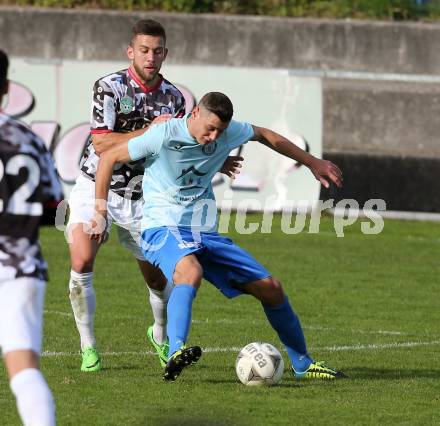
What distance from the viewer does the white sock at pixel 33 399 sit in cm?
515

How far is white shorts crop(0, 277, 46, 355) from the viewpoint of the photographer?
5.34 meters

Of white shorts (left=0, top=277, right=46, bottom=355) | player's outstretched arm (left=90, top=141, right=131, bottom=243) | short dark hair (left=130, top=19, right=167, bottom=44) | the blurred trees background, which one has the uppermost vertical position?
the blurred trees background

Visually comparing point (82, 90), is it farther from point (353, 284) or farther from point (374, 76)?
point (353, 284)

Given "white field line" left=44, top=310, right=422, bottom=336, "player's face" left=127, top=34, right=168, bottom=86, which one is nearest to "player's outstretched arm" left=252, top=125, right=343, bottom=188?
"player's face" left=127, top=34, right=168, bottom=86

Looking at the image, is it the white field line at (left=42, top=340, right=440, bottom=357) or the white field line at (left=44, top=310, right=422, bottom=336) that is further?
the white field line at (left=44, top=310, right=422, bottom=336)

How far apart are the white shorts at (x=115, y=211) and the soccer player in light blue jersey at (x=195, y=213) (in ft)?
1.79

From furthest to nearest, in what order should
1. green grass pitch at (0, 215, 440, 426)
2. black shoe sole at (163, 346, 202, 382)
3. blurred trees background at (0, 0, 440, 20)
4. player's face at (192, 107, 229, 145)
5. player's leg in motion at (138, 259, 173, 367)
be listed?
blurred trees background at (0, 0, 440, 20), player's leg in motion at (138, 259, 173, 367), player's face at (192, 107, 229, 145), black shoe sole at (163, 346, 202, 382), green grass pitch at (0, 215, 440, 426)

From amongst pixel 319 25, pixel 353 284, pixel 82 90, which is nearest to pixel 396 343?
pixel 353 284

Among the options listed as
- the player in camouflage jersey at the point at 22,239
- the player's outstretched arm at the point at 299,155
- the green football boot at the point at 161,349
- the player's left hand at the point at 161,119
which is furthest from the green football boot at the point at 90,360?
the player in camouflage jersey at the point at 22,239

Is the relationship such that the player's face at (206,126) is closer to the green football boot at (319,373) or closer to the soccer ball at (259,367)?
the soccer ball at (259,367)

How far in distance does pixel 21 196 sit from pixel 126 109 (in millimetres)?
3330

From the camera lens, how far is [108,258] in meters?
14.3

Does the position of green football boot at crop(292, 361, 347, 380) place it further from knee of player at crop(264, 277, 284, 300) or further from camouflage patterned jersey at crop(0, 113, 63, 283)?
camouflage patterned jersey at crop(0, 113, 63, 283)

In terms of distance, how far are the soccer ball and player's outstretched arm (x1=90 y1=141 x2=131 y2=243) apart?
1172 millimetres
